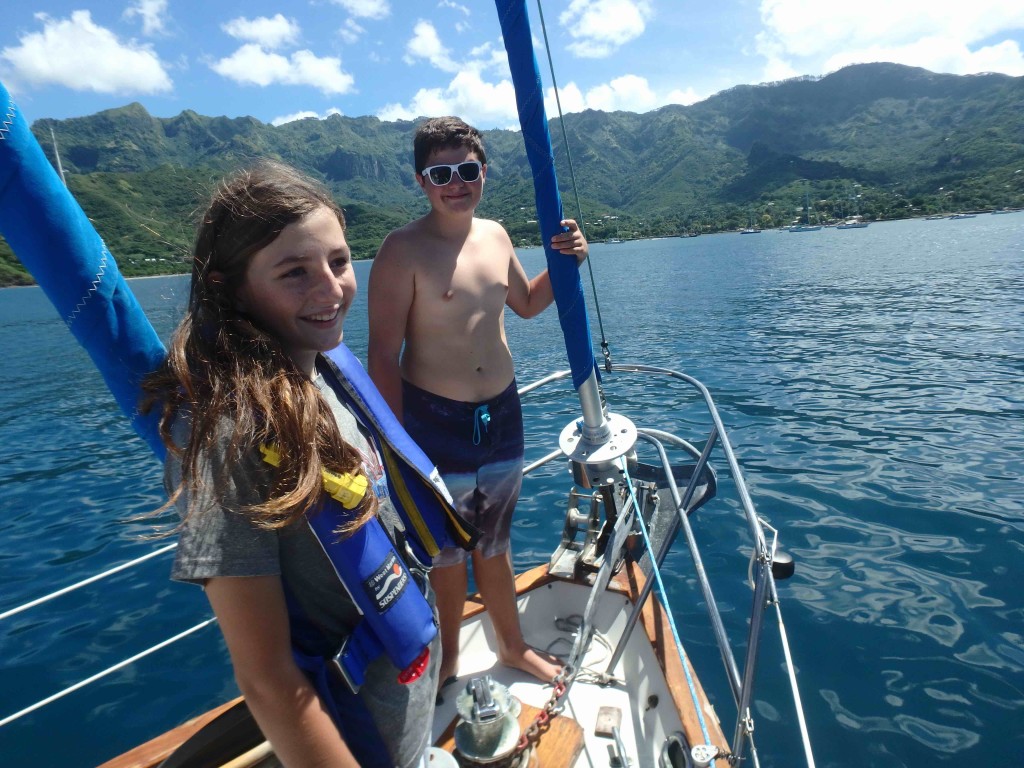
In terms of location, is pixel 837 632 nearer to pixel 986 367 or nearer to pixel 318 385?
pixel 318 385

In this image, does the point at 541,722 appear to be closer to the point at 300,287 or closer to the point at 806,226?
the point at 300,287

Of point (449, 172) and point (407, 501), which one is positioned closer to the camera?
point (407, 501)

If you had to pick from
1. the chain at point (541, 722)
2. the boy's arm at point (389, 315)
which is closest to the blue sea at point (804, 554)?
the boy's arm at point (389, 315)

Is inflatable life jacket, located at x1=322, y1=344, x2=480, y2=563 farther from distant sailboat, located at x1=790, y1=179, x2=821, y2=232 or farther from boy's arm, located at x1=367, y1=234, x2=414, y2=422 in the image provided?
distant sailboat, located at x1=790, y1=179, x2=821, y2=232

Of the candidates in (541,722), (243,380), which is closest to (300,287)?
(243,380)

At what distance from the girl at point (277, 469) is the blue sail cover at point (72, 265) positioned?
11 centimetres

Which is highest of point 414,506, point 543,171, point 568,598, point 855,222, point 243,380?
point 543,171

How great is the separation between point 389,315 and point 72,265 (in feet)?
4.58

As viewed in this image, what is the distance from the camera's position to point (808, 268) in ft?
110

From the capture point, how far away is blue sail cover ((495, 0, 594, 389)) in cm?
220

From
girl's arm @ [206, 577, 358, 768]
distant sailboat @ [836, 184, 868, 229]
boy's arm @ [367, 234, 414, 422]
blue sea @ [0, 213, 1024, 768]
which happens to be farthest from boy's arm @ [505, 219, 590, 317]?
distant sailboat @ [836, 184, 868, 229]

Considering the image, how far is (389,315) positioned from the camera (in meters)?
2.47

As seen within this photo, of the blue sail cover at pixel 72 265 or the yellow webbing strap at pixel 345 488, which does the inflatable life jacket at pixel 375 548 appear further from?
the blue sail cover at pixel 72 265

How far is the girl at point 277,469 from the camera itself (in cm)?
99
